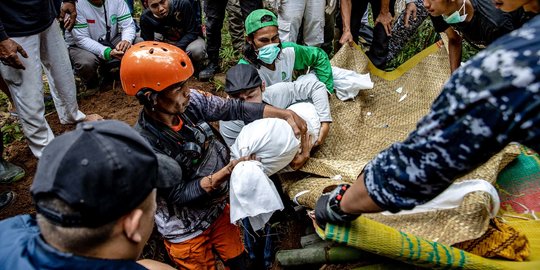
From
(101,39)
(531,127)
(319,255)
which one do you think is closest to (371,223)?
(319,255)

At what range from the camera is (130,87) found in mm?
2176

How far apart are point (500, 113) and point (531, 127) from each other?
0.09m

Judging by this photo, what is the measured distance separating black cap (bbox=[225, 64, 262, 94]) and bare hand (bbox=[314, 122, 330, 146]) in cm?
60

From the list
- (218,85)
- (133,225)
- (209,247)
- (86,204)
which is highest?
(86,204)

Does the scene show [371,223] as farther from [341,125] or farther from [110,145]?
[341,125]

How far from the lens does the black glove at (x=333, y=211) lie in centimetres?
153

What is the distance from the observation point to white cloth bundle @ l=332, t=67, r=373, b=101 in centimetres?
368

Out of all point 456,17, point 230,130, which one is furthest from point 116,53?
point 456,17

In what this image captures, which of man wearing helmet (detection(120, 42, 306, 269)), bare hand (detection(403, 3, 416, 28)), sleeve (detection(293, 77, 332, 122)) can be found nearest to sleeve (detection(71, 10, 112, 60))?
sleeve (detection(293, 77, 332, 122))

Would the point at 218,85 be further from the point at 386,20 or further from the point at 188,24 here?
the point at 386,20

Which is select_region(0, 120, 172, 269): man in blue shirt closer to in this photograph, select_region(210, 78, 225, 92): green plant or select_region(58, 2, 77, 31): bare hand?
select_region(210, 78, 225, 92): green plant

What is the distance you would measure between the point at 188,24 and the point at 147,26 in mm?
515

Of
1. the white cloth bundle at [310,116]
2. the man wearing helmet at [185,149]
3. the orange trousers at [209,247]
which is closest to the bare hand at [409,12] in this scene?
the white cloth bundle at [310,116]

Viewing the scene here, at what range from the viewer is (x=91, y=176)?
108 centimetres
